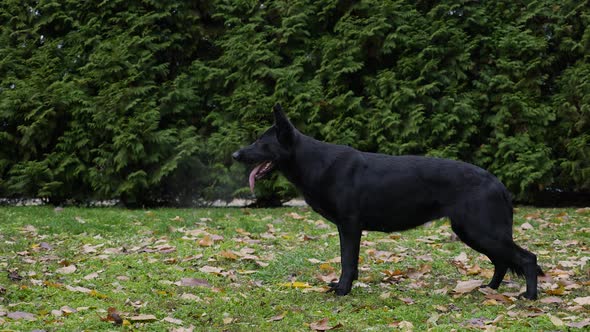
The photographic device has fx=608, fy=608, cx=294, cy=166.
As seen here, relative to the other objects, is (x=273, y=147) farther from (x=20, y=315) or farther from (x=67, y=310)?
(x=20, y=315)

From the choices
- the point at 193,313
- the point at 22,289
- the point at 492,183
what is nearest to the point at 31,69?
the point at 22,289

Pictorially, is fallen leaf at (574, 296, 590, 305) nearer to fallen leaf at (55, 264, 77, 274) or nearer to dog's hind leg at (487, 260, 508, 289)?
dog's hind leg at (487, 260, 508, 289)

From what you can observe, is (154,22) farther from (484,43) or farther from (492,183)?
(492,183)

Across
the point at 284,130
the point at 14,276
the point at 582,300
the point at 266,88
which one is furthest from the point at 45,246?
the point at 582,300

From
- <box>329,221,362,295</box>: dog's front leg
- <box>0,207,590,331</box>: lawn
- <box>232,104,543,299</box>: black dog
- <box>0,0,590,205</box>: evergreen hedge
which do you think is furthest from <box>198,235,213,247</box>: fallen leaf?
<box>0,0,590,205</box>: evergreen hedge

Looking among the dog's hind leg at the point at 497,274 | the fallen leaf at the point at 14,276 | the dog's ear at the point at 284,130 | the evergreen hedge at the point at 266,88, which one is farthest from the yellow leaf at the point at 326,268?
the evergreen hedge at the point at 266,88

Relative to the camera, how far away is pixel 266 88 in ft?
35.6

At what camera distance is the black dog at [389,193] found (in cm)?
484

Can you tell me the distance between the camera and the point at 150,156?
1057 centimetres

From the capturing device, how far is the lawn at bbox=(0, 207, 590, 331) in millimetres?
4223

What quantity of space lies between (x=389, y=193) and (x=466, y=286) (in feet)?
3.34

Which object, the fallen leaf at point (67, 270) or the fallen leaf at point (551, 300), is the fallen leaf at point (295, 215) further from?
the fallen leaf at point (551, 300)

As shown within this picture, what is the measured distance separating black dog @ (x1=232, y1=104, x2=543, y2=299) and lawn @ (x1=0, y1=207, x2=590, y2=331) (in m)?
0.33

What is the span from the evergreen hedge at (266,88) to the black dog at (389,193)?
4.96 m
